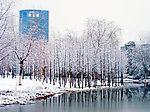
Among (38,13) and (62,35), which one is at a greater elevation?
(38,13)

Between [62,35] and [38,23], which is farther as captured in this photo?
[62,35]

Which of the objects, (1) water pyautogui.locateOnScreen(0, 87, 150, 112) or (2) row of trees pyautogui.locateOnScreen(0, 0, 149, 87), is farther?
(2) row of trees pyautogui.locateOnScreen(0, 0, 149, 87)

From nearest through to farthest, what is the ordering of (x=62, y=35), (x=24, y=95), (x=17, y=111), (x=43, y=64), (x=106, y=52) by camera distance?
(x=17, y=111) < (x=24, y=95) < (x=43, y=64) < (x=62, y=35) < (x=106, y=52)

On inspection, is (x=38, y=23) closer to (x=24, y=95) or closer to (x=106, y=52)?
(x=24, y=95)

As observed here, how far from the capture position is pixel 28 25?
32.2m

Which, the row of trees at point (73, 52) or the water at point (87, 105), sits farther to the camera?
the row of trees at point (73, 52)

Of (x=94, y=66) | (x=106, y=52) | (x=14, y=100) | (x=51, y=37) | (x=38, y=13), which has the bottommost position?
(x=14, y=100)

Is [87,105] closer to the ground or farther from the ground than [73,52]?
closer to the ground

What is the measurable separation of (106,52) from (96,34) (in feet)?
17.4

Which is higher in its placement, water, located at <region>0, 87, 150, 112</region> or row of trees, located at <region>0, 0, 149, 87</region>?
row of trees, located at <region>0, 0, 149, 87</region>

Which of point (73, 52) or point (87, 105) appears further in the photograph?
point (73, 52)

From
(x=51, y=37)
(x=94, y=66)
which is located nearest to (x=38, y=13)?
(x=51, y=37)

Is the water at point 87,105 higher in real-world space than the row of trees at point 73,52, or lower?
lower

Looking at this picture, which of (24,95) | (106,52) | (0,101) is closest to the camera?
(0,101)
